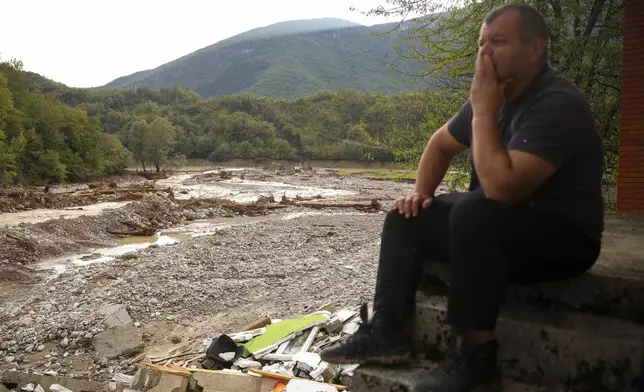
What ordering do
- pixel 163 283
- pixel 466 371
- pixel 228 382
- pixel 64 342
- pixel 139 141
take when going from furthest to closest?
pixel 139 141, pixel 163 283, pixel 64 342, pixel 228 382, pixel 466 371

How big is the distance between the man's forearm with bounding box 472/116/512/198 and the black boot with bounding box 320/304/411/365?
729 millimetres

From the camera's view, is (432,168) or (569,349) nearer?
(569,349)

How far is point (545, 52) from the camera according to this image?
2020mm

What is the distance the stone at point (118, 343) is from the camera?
595 cm

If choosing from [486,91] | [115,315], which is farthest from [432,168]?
[115,315]

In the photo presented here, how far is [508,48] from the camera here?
6.45 ft

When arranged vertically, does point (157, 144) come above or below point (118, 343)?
above

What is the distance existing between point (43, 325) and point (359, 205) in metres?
20.8

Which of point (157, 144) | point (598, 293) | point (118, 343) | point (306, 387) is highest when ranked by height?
point (157, 144)

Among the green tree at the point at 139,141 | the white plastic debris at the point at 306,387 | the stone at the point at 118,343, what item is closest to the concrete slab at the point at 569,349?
the white plastic debris at the point at 306,387

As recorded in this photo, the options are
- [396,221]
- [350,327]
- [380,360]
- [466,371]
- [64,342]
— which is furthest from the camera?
[64,342]

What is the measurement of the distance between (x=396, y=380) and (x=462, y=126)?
4.20 ft

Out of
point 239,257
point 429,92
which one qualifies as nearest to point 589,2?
point 429,92

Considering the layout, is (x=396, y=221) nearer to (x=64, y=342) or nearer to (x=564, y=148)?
(x=564, y=148)
